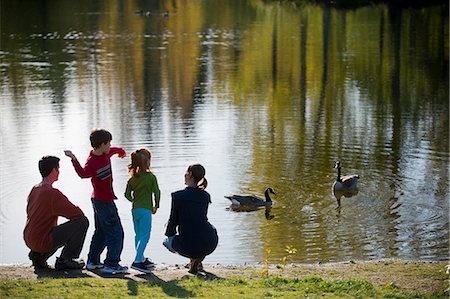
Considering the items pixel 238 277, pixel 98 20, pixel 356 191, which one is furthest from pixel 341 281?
pixel 98 20

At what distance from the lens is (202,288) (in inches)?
394

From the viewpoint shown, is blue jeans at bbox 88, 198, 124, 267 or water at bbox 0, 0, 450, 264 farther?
water at bbox 0, 0, 450, 264

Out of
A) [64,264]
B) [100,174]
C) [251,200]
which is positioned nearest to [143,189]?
[100,174]

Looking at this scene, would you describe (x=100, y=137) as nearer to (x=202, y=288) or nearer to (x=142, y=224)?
(x=142, y=224)

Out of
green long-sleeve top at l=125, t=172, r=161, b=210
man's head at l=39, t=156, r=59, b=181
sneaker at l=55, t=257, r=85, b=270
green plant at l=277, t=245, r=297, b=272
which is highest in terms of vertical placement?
man's head at l=39, t=156, r=59, b=181

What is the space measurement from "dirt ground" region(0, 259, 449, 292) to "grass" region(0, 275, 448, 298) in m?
0.41

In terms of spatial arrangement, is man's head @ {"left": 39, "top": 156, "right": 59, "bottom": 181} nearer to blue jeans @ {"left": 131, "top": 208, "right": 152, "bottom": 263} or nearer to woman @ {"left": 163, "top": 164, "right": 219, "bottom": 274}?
blue jeans @ {"left": 131, "top": 208, "right": 152, "bottom": 263}

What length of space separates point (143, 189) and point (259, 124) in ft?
49.1

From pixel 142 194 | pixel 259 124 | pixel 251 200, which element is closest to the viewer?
pixel 142 194

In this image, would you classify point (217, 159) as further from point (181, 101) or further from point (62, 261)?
point (62, 261)

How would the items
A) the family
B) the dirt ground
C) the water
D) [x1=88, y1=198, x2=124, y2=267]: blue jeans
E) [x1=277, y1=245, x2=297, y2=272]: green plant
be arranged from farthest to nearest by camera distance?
the water
[x1=277, y1=245, x2=297, y2=272]: green plant
[x1=88, y1=198, x2=124, y2=267]: blue jeans
the family
the dirt ground

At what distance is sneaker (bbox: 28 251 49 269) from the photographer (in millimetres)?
11242

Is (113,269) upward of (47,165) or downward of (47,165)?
downward

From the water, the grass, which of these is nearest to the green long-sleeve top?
the grass
